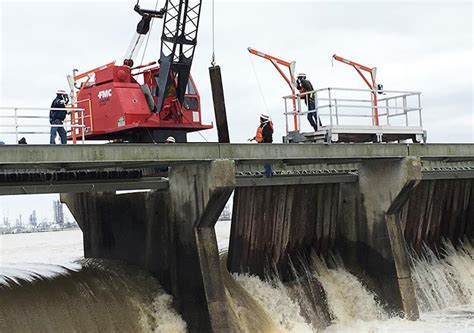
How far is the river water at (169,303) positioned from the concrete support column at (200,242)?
503 millimetres

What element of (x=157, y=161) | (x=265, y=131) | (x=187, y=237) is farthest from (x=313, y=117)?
(x=157, y=161)

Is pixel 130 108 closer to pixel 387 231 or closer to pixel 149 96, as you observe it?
pixel 149 96

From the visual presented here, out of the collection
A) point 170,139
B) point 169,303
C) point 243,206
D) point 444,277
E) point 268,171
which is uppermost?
point 170,139

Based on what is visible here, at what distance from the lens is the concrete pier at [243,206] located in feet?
50.2

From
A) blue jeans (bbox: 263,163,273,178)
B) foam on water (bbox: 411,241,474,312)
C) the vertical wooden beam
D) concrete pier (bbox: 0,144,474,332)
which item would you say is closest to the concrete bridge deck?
concrete pier (bbox: 0,144,474,332)

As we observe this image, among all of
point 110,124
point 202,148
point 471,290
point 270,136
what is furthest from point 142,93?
point 471,290

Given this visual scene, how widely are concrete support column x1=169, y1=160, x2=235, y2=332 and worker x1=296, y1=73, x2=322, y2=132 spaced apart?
3.99m

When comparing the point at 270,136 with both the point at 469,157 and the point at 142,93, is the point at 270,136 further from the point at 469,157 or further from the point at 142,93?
the point at 469,157

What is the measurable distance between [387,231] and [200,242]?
19.1ft

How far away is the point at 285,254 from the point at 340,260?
64.5 inches

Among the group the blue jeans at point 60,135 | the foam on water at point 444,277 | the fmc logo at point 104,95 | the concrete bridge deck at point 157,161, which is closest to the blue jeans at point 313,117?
the concrete bridge deck at point 157,161

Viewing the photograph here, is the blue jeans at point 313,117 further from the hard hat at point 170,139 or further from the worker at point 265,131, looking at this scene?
the hard hat at point 170,139

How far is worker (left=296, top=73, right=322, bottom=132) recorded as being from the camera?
18.5 m

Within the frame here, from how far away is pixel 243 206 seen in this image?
19297 millimetres
